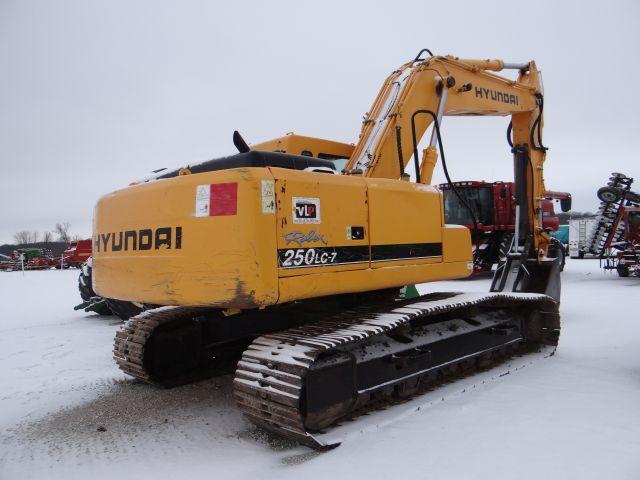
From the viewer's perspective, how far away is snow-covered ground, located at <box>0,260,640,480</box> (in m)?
2.68

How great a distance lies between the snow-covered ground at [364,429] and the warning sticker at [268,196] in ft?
4.55

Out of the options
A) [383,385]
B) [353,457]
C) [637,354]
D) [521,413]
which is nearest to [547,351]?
[637,354]

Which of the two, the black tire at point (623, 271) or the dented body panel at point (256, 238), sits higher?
the dented body panel at point (256, 238)

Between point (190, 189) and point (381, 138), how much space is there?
2.07 m

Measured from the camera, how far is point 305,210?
3082 millimetres

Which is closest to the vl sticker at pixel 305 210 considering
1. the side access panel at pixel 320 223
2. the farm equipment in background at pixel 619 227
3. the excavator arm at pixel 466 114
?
the side access panel at pixel 320 223

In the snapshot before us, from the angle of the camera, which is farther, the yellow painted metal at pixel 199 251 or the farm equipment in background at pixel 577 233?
the farm equipment in background at pixel 577 233

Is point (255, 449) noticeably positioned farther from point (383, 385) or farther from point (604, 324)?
point (604, 324)

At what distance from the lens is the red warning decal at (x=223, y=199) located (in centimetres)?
287

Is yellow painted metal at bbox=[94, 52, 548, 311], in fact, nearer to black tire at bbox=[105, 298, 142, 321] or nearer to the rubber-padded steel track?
the rubber-padded steel track

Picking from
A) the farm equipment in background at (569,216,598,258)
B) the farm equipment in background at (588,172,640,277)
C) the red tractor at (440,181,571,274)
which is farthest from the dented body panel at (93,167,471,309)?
the farm equipment in background at (569,216,598,258)

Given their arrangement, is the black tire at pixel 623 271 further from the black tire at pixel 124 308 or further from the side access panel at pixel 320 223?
the side access panel at pixel 320 223

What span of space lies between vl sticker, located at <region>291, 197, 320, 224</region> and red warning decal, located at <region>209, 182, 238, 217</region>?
353 millimetres

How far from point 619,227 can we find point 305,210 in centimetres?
1375
